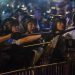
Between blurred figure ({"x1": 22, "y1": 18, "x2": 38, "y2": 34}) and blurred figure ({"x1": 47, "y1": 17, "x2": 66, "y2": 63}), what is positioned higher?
blurred figure ({"x1": 22, "y1": 18, "x2": 38, "y2": 34})

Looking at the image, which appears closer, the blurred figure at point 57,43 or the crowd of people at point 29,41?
the crowd of people at point 29,41

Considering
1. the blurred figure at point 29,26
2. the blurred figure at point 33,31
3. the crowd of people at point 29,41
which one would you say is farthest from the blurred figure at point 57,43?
the blurred figure at point 29,26

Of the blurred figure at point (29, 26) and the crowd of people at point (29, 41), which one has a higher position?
the blurred figure at point (29, 26)

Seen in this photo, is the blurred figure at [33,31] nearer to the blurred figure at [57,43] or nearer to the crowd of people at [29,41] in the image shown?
the crowd of people at [29,41]

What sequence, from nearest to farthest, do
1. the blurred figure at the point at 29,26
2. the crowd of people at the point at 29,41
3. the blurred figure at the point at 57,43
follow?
1. the crowd of people at the point at 29,41
2. the blurred figure at the point at 29,26
3. the blurred figure at the point at 57,43

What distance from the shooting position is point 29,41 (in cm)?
333

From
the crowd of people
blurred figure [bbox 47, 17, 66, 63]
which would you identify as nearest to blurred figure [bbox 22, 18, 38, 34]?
the crowd of people

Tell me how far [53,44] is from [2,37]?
84 cm

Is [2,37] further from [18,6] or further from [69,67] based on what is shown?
[69,67]

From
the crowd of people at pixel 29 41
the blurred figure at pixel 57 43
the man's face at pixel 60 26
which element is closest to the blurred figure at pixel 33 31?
the crowd of people at pixel 29 41

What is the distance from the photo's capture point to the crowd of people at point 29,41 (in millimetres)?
3156

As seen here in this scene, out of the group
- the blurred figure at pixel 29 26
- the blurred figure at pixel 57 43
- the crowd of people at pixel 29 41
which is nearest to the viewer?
the crowd of people at pixel 29 41

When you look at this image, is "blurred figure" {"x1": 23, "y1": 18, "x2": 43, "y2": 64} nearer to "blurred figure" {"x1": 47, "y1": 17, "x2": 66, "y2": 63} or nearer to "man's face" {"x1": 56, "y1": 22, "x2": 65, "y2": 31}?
"blurred figure" {"x1": 47, "y1": 17, "x2": 66, "y2": 63}

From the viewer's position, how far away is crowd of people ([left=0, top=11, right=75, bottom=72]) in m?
3.16
